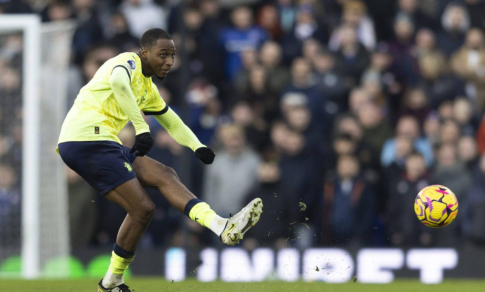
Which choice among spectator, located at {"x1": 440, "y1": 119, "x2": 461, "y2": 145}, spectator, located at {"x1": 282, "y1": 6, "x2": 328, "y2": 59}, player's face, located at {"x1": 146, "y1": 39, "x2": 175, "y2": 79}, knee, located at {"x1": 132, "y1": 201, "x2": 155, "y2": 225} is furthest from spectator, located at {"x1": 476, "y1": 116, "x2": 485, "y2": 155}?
knee, located at {"x1": 132, "y1": 201, "x2": 155, "y2": 225}

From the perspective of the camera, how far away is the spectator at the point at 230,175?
11.0 metres

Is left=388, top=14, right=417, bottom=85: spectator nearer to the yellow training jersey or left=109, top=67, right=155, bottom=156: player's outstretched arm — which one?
the yellow training jersey

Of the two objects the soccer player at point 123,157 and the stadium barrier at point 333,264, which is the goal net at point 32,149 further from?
the soccer player at point 123,157

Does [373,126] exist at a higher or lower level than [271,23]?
lower

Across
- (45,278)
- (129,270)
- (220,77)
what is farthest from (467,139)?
(45,278)

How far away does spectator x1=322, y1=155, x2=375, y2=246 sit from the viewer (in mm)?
10539

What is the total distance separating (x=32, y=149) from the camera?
36.8ft

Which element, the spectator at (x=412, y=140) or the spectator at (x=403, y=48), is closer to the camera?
the spectator at (x=412, y=140)

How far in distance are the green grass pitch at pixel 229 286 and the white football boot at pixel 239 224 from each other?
188cm

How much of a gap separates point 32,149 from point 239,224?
5506mm

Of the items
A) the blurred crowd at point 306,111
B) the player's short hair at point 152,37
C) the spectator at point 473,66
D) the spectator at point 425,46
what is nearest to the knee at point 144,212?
the player's short hair at point 152,37

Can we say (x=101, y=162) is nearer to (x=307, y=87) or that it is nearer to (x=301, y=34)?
(x=307, y=87)

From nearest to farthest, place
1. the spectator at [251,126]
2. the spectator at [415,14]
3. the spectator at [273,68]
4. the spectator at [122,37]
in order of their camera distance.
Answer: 1. the spectator at [251,126]
2. the spectator at [273,68]
3. the spectator at [122,37]
4. the spectator at [415,14]

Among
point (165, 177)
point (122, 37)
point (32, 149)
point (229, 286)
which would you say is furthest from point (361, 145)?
point (165, 177)
